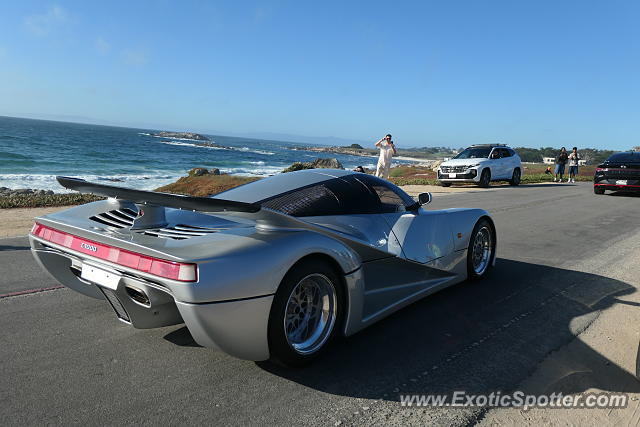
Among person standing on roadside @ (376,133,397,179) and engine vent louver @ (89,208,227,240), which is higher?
person standing on roadside @ (376,133,397,179)

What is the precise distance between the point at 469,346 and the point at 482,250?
77.2 inches

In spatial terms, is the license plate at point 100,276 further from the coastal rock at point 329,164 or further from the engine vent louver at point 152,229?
the coastal rock at point 329,164

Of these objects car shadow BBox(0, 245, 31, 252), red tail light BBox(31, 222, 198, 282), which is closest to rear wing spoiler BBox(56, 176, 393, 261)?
red tail light BBox(31, 222, 198, 282)

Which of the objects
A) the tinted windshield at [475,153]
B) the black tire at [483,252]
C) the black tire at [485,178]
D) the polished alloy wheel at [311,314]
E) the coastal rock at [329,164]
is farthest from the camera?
the coastal rock at [329,164]

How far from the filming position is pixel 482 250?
506 cm

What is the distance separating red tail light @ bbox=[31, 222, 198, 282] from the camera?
2352mm

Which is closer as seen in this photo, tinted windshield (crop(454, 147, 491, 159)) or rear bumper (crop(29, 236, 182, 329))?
rear bumper (crop(29, 236, 182, 329))

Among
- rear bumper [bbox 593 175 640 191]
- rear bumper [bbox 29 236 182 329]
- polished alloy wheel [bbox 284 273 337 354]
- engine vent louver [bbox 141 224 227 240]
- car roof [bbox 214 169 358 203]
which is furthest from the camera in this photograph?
rear bumper [bbox 593 175 640 191]

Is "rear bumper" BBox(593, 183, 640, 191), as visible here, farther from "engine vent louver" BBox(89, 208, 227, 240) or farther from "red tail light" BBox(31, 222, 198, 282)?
"red tail light" BBox(31, 222, 198, 282)

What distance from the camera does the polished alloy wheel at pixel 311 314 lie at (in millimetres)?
2861

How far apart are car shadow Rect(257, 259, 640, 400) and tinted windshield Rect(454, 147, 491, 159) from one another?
562 inches

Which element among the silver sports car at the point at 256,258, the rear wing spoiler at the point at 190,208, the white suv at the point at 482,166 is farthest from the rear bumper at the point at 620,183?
the rear wing spoiler at the point at 190,208

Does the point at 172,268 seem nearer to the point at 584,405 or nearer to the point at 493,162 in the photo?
the point at 584,405

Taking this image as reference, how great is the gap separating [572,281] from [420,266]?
226 centimetres
